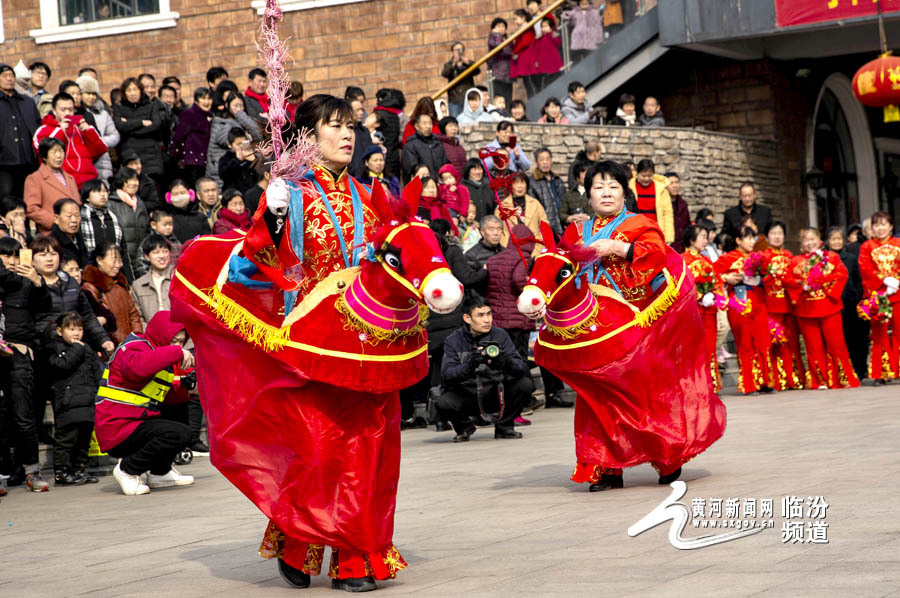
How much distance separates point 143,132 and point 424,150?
10.3 ft

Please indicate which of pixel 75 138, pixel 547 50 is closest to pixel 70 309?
pixel 75 138

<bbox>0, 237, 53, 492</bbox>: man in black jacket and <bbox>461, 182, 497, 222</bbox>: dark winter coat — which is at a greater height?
<bbox>461, 182, 497, 222</bbox>: dark winter coat

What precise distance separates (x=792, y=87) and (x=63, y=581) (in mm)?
19802

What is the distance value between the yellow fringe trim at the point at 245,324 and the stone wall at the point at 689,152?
11922 millimetres

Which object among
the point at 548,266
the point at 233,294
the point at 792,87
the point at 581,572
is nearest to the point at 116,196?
the point at 548,266

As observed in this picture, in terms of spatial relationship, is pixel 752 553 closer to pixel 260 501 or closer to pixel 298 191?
pixel 260 501

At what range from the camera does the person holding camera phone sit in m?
8.64

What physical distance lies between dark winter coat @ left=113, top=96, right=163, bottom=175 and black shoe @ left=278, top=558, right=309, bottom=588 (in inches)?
385

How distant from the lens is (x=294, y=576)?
17.5 ft

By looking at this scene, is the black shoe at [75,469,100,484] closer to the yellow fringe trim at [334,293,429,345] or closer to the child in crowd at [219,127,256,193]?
the child in crowd at [219,127,256,193]

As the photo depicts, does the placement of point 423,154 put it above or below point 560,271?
above

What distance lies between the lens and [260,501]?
5.29 meters

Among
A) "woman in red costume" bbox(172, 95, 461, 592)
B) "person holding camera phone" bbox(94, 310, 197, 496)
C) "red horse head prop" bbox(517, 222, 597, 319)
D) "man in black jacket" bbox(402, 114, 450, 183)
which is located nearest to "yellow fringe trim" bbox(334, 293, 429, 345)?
"woman in red costume" bbox(172, 95, 461, 592)

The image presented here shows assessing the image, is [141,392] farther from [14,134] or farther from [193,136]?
[193,136]
